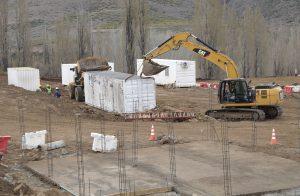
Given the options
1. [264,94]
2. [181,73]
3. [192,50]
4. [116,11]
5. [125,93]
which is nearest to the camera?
[264,94]

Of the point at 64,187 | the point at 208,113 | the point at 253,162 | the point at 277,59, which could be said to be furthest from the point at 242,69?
the point at 64,187

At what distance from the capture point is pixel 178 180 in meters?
13.6

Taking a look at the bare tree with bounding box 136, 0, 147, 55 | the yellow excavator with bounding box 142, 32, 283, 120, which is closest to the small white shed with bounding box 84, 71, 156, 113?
the yellow excavator with bounding box 142, 32, 283, 120

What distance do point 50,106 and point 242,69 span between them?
33.1 m

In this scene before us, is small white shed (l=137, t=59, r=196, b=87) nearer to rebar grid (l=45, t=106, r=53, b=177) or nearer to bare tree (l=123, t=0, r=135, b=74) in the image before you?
bare tree (l=123, t=0, r=135, b=74)

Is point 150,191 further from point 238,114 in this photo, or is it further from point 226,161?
point 238,114

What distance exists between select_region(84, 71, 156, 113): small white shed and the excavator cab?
3716 mm

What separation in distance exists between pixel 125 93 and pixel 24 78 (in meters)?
11.7

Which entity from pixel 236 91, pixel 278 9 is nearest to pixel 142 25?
pixel 236 91

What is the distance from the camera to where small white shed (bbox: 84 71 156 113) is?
2556cm

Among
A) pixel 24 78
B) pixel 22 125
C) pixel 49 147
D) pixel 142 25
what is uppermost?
pixel 142 25

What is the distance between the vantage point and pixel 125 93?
25.5 m

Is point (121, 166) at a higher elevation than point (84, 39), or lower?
lower

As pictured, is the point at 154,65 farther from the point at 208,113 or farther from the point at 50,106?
the point at 50,106
